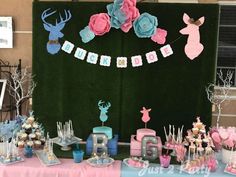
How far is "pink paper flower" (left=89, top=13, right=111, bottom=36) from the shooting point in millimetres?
2948

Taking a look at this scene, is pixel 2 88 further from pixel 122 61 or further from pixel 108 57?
pixel 122 61

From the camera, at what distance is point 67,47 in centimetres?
309

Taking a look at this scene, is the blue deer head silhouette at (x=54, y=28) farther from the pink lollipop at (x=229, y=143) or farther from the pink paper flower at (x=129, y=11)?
the pink lollipop at (x=229, y=143)

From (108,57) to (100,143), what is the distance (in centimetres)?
85

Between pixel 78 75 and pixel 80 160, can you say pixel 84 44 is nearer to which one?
pixel 78 75

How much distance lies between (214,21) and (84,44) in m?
1.27

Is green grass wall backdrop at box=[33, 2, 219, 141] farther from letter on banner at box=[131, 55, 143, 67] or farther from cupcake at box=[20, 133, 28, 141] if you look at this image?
cupcake at box=[20, 133, 28, 141]

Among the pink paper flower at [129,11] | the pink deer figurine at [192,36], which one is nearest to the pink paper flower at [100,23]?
the pink paper flower at [129,11]

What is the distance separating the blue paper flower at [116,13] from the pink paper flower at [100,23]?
54 mm

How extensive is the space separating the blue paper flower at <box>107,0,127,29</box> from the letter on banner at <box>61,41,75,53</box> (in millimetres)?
476

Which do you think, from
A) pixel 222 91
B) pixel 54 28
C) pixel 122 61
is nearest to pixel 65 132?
pixel 122 61

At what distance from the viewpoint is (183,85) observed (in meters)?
3.10

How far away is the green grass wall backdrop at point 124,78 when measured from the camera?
119 inches

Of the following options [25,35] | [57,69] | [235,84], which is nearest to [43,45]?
[57,69]
